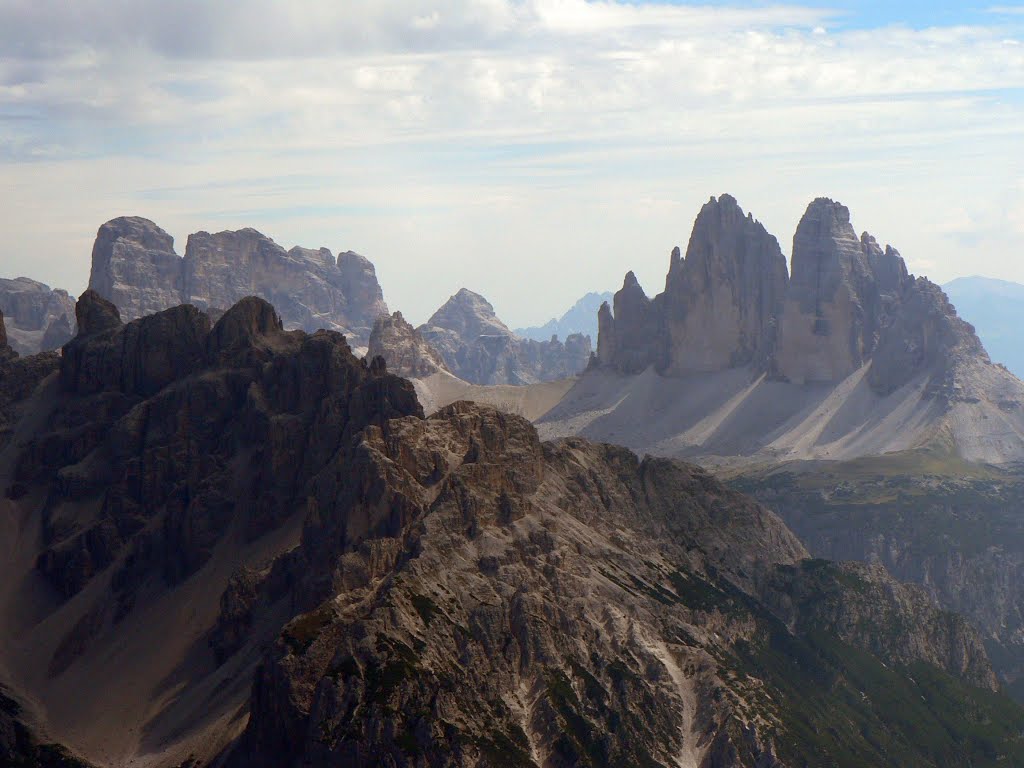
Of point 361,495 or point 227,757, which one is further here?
point 361,495

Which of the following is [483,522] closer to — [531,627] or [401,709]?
[531,627]

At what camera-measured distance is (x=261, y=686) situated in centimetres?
15025

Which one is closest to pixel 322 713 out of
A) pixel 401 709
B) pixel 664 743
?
pixel 401 709

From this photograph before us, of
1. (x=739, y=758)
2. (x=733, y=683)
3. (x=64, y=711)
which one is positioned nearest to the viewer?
(x=739, y=758)

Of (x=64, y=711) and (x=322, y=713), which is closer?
(x=322, y=713)

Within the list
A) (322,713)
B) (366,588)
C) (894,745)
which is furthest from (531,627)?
(894,745)

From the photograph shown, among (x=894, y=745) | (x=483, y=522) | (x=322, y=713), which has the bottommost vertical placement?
(x=894, y=745)

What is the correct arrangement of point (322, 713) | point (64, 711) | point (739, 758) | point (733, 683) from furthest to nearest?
point (64, 711), point (733, 683), point (739, 758), point (322, 713)

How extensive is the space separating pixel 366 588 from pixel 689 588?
4999 centimetres

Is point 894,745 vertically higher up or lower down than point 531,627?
lower down

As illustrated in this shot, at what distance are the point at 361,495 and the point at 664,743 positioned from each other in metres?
46.6

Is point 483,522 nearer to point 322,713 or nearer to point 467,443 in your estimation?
point 467,443

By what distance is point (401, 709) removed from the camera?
147000mm

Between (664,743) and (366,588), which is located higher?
(366,588)
